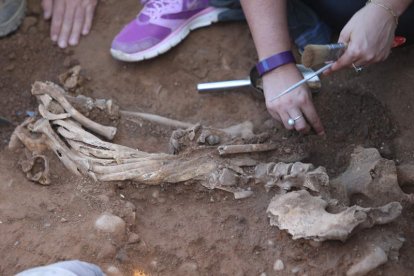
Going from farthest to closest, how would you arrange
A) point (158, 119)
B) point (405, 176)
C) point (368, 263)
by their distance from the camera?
point (158, 119)
point (405, 176)
point (368, 263)

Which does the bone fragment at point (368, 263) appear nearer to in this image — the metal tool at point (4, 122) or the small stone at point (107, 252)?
the small stone at point (107, 252)

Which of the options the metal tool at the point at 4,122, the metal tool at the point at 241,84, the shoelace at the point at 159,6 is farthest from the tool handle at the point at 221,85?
the metal tool at the point at 4,122

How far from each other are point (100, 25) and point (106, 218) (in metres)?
1.12

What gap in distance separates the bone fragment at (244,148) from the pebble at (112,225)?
1.19ft

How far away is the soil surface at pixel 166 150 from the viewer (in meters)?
1.45

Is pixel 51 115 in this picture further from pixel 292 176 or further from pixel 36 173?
pixel 292 176

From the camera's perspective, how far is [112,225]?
1483 millimetres

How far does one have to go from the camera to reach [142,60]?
2.20 m

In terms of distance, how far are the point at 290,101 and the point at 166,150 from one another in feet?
1.39

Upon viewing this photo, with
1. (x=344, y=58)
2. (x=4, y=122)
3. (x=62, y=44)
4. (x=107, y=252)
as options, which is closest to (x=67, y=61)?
(x=62, y=44)

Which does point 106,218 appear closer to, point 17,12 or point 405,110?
point 405,110

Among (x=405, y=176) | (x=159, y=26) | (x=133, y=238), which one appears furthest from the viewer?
(x=159, y=26)

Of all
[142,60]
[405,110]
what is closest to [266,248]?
[405,110]

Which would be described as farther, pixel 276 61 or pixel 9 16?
pixel 9 16
